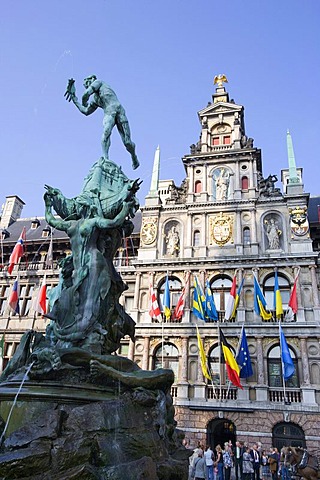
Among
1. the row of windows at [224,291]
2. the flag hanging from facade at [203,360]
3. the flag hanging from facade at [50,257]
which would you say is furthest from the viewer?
the flag hanging from facade at [50,257]

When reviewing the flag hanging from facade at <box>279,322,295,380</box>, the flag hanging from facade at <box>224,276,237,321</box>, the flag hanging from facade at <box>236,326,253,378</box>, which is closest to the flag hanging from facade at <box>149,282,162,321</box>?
the flag hanging from facade at <box>224,276,237,321</box>

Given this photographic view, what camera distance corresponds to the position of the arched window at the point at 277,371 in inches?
855

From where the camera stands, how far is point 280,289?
24422mm

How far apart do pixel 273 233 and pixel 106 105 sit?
58.7 ft

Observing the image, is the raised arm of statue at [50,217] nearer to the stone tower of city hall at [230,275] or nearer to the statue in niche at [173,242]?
the stone tower of city hall at [230,275]

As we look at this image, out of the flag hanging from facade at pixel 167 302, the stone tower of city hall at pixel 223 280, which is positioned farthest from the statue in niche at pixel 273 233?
the flag hanging from facade at pixel 167 302

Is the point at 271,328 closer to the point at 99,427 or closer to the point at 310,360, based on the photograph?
the point at 310,360

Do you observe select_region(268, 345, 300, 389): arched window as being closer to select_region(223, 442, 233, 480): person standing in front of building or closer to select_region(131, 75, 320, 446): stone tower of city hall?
select_region(131, 75, 320, 446): stone tower of city hall

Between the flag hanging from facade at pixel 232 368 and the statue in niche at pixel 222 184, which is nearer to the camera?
the flag hanging from facade at pixel 232 368

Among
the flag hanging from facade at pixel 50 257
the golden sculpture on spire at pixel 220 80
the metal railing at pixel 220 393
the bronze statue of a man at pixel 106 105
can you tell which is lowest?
the metal railing at pixel 220 393

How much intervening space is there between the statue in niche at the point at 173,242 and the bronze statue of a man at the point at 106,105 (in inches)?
664

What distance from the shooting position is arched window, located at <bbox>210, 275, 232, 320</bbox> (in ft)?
81.4

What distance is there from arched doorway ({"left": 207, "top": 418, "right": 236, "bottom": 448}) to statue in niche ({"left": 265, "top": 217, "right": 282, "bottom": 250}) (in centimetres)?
1106

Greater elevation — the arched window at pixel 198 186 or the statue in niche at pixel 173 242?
the arched window at pixel 198 186
